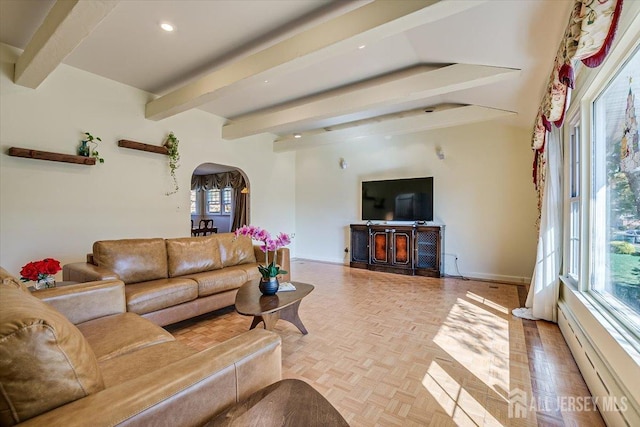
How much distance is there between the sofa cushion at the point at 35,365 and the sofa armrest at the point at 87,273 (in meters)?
1.72

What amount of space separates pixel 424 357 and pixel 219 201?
8.92 m

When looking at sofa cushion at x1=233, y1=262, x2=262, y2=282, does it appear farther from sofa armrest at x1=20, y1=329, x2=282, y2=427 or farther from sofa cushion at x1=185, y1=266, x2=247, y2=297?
sofa armrest at x1=20, y1=329, x2=282, y2=427

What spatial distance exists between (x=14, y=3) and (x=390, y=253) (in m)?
5.61

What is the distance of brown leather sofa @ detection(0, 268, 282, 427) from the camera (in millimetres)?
719

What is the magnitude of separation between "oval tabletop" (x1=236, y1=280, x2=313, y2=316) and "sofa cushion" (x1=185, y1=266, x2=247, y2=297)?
0.50 m

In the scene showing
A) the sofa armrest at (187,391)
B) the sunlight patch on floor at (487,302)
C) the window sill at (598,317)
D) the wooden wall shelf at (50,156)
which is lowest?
the sunlight patch on floor at (487,302)

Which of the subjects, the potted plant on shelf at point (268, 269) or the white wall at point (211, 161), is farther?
the white wall at point (211, 161)

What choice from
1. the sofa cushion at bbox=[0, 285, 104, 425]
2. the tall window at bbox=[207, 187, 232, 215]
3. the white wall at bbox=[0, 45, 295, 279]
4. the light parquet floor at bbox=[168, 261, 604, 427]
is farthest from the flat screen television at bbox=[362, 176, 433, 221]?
the tall window at bbox=[207, 187, 232, 215]

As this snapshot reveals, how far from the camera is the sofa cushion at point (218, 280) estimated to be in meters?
2.94

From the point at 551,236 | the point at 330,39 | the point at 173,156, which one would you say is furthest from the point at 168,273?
the point at 551,236

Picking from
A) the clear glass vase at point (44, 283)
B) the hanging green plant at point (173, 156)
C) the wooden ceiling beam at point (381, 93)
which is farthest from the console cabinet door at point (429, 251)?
the clear glass vase at point (44, 283)

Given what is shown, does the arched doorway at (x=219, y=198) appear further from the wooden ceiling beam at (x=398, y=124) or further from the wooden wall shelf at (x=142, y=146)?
the wooden wall shelf at (x=142, y=146)

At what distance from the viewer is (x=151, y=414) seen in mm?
806

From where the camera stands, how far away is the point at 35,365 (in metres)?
0.75
